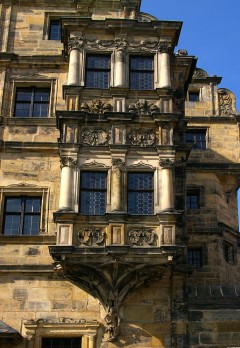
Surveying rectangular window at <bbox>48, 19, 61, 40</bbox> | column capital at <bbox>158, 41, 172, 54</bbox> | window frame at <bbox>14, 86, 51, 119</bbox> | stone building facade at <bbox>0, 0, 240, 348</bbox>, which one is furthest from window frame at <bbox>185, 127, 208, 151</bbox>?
window frame at <bbox>14, 86, 51, 119</bbox>

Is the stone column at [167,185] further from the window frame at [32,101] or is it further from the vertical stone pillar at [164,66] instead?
the window frame at [32,101]

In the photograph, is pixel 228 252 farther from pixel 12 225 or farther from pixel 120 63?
pixel 12 225

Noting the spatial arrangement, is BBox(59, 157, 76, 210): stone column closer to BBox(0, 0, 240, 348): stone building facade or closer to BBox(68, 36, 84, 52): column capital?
BBox(0, 0, 240, 348): stone building facade

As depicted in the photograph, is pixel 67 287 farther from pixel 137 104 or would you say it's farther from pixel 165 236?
pixel 137 104

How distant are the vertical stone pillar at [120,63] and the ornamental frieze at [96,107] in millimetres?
810

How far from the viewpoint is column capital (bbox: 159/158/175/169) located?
70.5 feet

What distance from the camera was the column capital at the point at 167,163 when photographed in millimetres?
21473

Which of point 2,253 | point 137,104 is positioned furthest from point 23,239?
point 137,104

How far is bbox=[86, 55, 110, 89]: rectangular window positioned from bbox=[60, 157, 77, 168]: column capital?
2989mm

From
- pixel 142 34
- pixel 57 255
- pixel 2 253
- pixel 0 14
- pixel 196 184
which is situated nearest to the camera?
pixel 57 255

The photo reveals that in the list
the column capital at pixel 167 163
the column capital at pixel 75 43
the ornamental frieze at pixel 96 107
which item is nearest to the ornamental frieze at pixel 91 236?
the column capital at pixel 167 163

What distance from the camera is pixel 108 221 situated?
67.4ft

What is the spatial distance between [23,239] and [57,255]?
6.96 feet

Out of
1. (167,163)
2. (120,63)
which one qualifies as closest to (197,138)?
(120,63)
